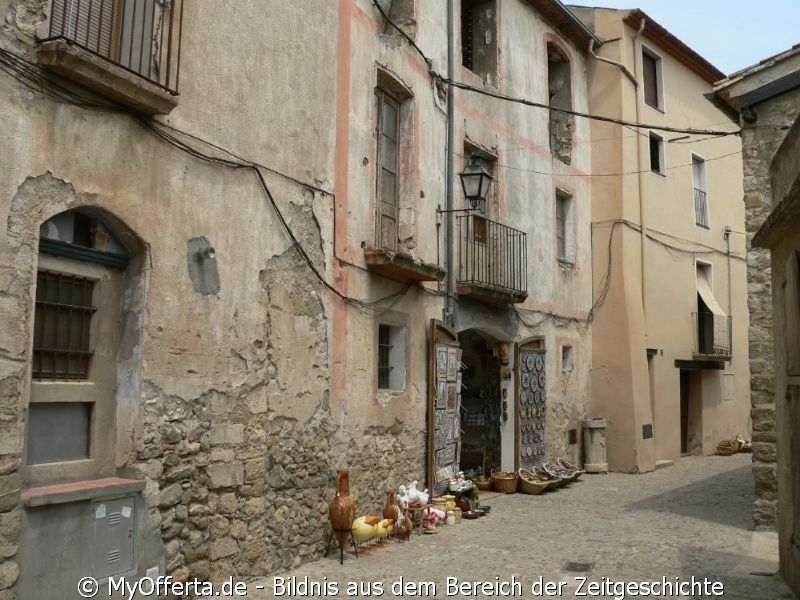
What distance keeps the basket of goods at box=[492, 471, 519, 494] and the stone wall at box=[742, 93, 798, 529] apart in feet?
12.0

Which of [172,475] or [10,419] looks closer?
[10,419]

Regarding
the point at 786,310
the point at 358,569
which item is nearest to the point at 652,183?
the point at 786,310

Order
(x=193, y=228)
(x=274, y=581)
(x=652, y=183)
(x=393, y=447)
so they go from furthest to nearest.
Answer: (x=652, y=183)
(x=393, y=447)
(x=274, y=581)
(x=193, y=228)

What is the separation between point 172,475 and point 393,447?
3568mm

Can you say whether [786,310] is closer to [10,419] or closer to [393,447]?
[393,447]

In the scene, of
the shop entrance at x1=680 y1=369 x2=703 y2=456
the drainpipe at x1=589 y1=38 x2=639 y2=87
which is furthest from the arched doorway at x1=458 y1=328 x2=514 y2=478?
the shop entrance at x1=680 y1=369 x2=703 y2=456

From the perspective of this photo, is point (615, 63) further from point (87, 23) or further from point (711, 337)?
point (87, 23)

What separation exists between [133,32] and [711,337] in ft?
49.4

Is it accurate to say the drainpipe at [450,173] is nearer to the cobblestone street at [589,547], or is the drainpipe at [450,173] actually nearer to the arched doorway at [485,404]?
the arched doorway at [485,404]

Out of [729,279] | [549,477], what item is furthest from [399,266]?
[729,279]

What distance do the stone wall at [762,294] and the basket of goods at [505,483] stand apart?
12.0ft

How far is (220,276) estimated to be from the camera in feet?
21.5

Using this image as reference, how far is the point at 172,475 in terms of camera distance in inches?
238

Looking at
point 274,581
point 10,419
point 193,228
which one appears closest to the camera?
point 10,419
